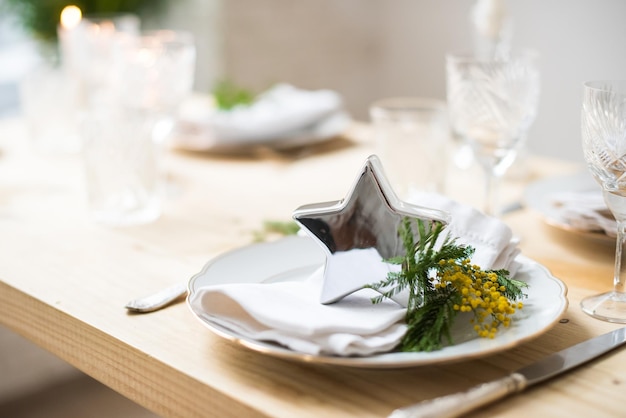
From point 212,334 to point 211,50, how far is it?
9.03 ft

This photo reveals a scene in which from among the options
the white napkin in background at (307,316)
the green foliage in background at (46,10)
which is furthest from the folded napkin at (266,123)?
the green foliage in background at (46,10)

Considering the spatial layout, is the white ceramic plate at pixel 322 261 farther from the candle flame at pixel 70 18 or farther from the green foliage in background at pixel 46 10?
the green foliage in background at pixel 46 10

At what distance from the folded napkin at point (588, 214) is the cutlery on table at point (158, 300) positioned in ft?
1.60

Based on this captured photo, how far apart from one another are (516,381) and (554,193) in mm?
586

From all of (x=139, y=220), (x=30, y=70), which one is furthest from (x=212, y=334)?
(x=30, y=70)

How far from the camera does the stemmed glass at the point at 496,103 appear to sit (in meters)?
1.01

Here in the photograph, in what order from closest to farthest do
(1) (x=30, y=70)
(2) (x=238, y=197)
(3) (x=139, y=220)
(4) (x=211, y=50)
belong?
(3) (x=139, y=220), (2) (x=238, y=197), (1) (x=30, y=70), (4) (x=211, y=50)

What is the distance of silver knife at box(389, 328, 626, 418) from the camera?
57 centimetres

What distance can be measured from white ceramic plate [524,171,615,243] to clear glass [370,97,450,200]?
14 centimetres

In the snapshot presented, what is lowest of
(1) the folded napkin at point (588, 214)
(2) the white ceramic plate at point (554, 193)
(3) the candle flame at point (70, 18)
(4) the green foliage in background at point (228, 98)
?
(4) the green foliage in background at point (228, 98)

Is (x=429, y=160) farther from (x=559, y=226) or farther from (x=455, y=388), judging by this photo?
(x=455, y=388)

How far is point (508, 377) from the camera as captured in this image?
0.62 metres

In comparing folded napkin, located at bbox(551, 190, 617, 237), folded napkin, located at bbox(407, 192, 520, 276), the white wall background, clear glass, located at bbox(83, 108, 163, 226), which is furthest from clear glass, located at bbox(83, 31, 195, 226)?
the white wall background

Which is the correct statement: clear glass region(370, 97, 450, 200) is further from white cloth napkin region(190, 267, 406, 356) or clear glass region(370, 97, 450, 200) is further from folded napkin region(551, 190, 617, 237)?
white cloth napkin region(190, 267, 406, 356)
